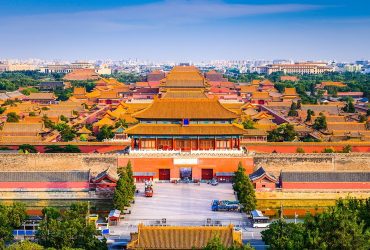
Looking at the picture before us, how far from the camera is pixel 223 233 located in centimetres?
1645

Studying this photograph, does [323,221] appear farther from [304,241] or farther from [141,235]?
[141,235]

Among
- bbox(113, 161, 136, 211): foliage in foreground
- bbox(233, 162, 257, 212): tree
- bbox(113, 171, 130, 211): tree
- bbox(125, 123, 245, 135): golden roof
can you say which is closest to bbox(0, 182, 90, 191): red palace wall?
bbox(113, 161, 136, 211): foliage in foreground

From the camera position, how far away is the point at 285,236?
54.0ft

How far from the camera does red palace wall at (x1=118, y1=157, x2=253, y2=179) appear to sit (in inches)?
1132

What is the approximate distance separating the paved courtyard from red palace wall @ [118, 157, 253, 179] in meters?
0.92

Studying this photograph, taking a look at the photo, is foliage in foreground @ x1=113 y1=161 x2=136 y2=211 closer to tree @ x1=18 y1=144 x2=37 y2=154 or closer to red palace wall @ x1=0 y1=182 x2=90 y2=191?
red palace wall @ x1=0 y1=182 x2=90 y2=191

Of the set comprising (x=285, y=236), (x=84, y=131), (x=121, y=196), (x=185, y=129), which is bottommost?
(x=121, y=196)

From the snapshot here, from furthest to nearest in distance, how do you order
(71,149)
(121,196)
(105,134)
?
(105,134) < (71,149) < (121,196)

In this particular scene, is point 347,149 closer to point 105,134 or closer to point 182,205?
point 182,205

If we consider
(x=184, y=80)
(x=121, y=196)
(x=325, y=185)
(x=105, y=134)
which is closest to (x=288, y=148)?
(x=325, y=185)

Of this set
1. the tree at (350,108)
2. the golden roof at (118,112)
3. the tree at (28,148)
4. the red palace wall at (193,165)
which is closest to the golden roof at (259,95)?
the tree at (350,108)

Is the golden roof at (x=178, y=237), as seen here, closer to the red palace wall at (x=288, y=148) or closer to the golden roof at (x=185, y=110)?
the golden roof at (x=185, y=110)

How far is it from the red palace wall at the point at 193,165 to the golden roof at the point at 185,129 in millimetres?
1364

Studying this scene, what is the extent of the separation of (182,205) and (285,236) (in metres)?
8.47
